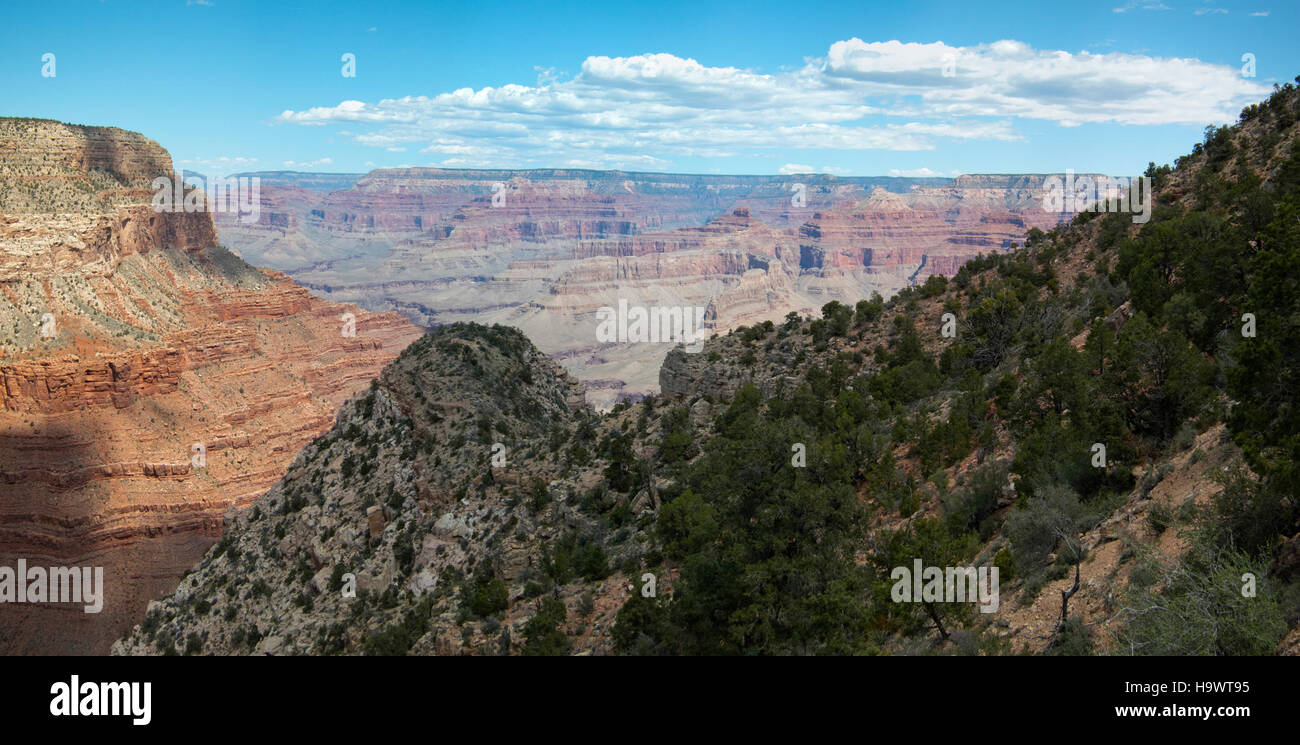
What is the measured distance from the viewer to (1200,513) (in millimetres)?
13414

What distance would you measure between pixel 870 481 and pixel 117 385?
69.8 m

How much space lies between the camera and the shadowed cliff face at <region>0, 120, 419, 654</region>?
58.0 m

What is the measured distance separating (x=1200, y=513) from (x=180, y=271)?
115232mm

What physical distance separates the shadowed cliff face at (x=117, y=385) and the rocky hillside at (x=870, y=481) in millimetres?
27383

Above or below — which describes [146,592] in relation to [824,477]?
below

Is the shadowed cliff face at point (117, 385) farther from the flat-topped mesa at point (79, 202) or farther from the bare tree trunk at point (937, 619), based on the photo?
the bare tree trunk at point (937, 619)

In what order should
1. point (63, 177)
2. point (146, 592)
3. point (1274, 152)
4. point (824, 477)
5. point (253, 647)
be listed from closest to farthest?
point (824, 477), point (253, 647), point (1274, 152), point (146, 592), point (63, 177)

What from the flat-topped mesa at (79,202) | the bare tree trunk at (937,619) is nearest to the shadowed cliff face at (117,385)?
the flat-topped mesa at (79,202)

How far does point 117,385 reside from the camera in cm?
6688

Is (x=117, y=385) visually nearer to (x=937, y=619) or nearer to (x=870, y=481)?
(x=870, y=481)

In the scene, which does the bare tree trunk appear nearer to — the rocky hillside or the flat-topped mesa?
the rocky hillside

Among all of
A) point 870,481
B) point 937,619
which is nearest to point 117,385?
point 870,481

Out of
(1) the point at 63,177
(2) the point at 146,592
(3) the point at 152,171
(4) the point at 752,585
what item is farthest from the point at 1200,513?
(3) the point at 152,171
